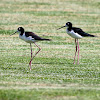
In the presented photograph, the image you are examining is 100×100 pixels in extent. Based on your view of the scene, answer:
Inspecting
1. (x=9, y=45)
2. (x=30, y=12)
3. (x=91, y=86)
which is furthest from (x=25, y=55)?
(x=30, y=12)

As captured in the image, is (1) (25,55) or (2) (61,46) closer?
(1) (25,55)

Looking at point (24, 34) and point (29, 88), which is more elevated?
point (24, 34)

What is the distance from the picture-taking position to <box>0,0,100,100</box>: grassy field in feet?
30.9

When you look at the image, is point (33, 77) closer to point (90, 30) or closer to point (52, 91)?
point (52, 91)

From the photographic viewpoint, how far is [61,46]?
18188 millimetres

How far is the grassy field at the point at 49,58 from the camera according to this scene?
371 inches

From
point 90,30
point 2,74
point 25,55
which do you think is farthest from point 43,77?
point 90,30

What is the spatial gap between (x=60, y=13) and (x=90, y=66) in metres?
16.3

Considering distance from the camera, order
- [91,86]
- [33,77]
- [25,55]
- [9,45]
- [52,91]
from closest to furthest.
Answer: [52,91] < [91,86] < [33,77] < [25,55] < [9,45]

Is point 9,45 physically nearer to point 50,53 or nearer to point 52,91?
point 50,53

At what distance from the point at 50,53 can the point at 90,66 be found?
3093 millimetres

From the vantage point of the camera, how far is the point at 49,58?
49.2ft

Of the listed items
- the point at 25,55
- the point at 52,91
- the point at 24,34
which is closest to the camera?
the point at 52,91

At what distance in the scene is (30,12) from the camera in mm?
29125
